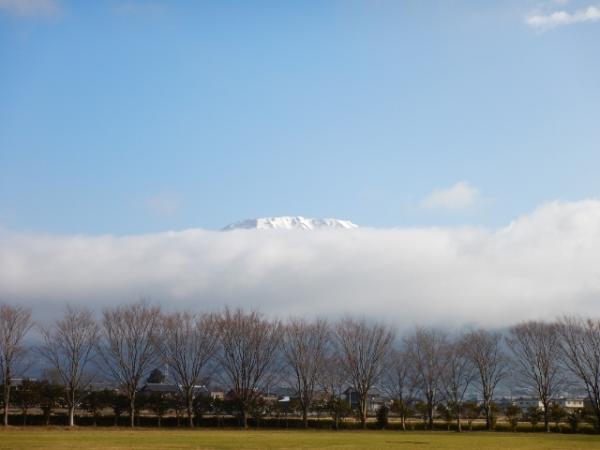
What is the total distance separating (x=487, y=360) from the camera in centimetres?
8525

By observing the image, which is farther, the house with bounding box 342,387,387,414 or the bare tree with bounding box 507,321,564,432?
the house with bounding box 342,387,387,414

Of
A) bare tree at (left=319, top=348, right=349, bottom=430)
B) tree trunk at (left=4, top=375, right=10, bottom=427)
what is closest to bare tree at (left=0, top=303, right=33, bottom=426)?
tree trunk at (left=4, top=375, right=10, bottom=427)

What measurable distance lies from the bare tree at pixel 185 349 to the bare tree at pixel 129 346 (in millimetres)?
1531

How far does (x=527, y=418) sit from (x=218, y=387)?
4018 cm

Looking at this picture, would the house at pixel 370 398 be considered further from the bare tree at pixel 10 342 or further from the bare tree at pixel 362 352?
the bare tree at pixel 10 342

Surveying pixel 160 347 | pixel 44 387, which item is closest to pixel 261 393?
pixel 160 347

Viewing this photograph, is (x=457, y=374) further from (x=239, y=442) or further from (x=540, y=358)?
(x=239, y=442)

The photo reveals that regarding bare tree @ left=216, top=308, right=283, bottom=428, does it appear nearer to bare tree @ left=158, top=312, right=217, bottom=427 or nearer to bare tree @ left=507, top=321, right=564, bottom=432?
bare tree @ left=158, top=312, right=217, bottom=427

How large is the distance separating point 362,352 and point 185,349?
78.8ft

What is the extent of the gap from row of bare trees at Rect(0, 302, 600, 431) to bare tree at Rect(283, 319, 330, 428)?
134 mm

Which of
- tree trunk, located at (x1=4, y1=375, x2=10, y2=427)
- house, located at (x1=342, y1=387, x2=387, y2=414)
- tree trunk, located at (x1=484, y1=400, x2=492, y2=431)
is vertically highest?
tree trunk, located at (x1=4, y1=375, x2=10, y2=427)

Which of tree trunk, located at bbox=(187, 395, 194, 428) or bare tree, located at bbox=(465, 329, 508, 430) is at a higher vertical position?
bare tree, located at bbox=(465, 329, 508, 430)

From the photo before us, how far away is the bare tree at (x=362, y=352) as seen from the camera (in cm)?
8338

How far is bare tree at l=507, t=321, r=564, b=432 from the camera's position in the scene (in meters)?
81.7
